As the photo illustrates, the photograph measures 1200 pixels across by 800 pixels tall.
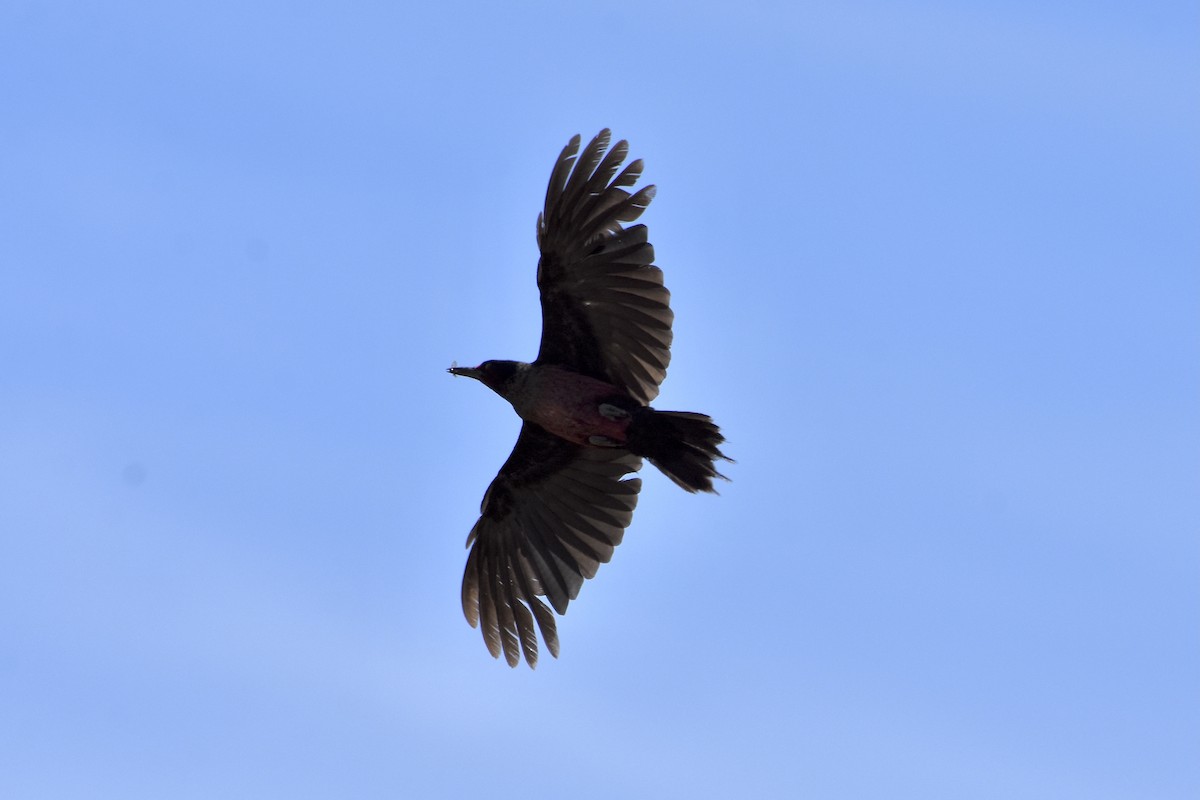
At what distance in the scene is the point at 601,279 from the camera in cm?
1816

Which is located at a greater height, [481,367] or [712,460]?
[481,367]

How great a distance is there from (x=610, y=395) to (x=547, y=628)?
2.75m

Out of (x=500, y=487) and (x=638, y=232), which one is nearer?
(x=638, y=232)

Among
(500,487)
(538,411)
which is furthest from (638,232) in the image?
(500,487)

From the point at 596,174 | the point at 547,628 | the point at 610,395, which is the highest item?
the point at 596,174

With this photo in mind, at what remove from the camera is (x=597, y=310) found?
1836cm

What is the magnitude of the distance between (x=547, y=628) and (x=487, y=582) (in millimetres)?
1020

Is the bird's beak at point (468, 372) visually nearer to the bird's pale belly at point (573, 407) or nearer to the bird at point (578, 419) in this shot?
the bird at point (578, 419)

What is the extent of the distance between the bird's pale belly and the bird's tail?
352 mm

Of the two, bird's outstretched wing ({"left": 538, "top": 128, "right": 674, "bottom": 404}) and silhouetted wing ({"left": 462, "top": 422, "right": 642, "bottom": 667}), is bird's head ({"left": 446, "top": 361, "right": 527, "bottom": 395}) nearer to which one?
bird's outstretched wing ({"left": 538, "top": 128, "right": 674, "bottom": 404})

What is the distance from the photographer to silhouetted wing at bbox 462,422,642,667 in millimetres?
19281

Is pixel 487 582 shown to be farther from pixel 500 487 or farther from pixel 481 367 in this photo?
pixel 481 367

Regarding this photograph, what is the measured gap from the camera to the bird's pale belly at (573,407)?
60.0ft

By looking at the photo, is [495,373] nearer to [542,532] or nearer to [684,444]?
[542,532]
